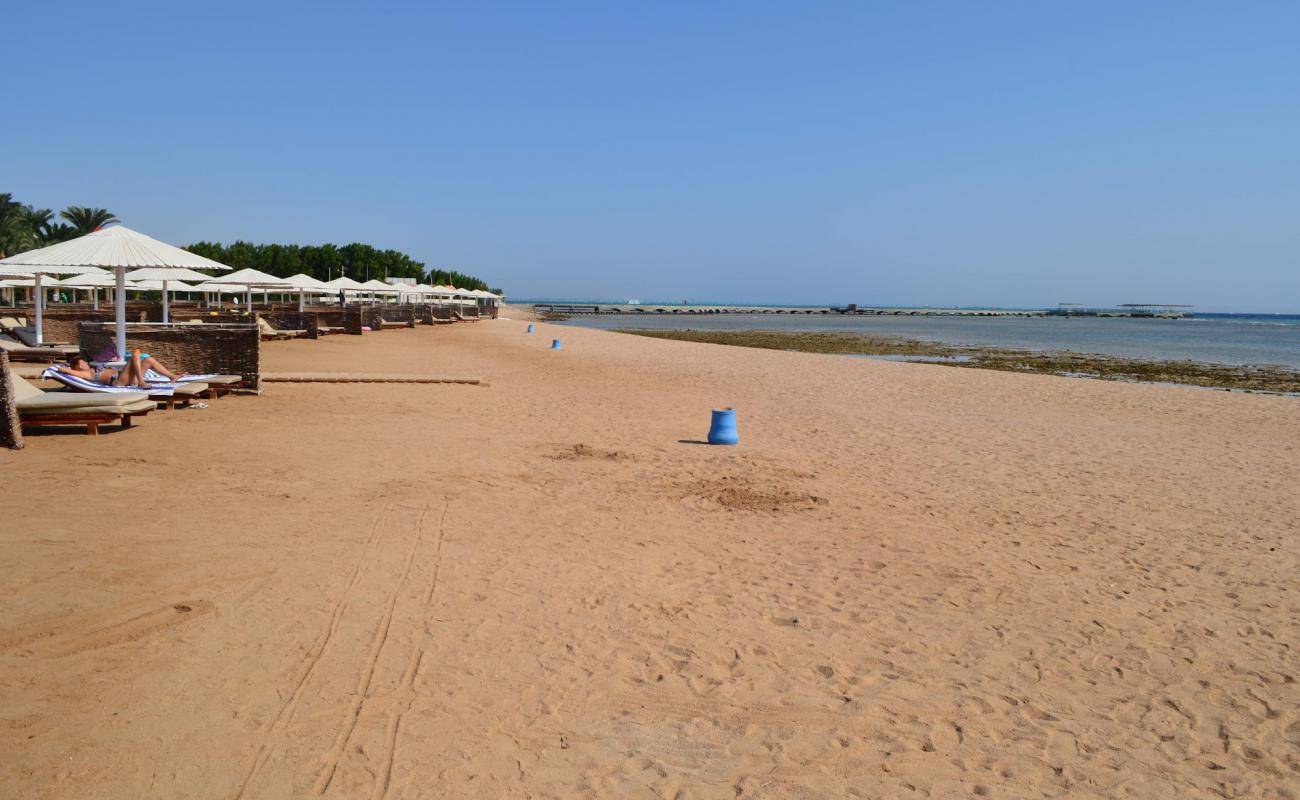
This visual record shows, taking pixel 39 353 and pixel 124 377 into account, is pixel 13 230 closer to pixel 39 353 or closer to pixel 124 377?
pixel 39 353

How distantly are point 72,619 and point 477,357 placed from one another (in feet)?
63.5

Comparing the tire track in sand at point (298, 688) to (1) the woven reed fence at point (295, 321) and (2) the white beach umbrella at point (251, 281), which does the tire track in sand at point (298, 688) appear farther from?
(2) the white beach umbrella at point (251, 281)

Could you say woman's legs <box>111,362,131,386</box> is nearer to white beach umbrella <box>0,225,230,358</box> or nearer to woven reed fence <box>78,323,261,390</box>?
white beach umbrella <box>0,225,230,358</box>

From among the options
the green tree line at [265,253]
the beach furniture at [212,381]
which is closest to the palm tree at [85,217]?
the green tree line at [265,253]

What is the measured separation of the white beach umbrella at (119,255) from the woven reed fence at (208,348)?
415mm

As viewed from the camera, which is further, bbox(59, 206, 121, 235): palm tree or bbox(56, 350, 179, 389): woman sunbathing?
bbox(59, 206, 121, 235): palm tree

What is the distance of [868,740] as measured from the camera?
3.50 meters

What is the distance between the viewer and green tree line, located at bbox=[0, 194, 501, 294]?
4275cm

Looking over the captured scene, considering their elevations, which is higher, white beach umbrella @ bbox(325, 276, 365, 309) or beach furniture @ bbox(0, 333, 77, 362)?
white beach umbrella @ bbox(325, 276, 365, 309)

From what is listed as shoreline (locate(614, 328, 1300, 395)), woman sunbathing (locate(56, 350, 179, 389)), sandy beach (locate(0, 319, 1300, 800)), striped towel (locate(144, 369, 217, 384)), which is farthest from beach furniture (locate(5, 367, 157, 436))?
shoreline (locate(614, 328, 1300, 395))

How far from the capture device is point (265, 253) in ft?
241

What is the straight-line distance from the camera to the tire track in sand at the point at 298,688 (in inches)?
122

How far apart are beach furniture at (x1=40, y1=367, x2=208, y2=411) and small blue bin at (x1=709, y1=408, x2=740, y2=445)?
20.0 ft

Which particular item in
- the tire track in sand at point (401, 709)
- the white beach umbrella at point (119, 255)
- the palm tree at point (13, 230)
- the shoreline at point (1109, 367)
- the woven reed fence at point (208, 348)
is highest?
→ the palm tree at point (13, 230)
